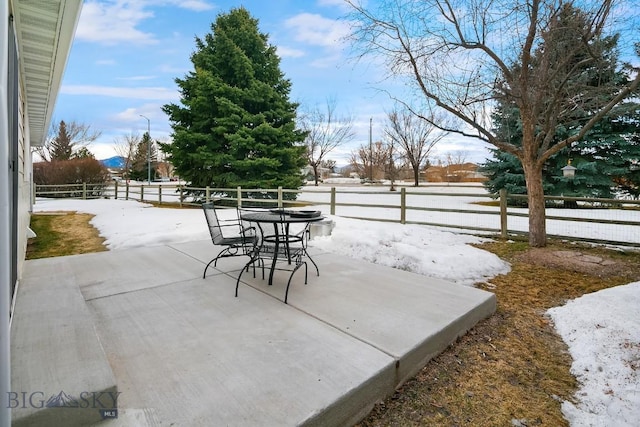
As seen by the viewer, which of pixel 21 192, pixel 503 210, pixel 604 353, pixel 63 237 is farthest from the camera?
pixel 63 237

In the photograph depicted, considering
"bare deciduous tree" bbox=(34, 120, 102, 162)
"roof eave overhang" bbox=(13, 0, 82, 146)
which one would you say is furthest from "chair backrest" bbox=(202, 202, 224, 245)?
"bare deciduous tree" bbox=(34, 120, 102, 162)

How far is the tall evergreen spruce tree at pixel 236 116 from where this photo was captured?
13.6 m

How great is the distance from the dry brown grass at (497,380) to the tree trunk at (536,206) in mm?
2768

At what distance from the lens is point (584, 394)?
2137mm

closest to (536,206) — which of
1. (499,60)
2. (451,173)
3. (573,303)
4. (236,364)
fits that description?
(499,60)

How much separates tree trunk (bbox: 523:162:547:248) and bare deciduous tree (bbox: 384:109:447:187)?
57.9 ft

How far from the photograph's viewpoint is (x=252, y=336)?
2.35 meters

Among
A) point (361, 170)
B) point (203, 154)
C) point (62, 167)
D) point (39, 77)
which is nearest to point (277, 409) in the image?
point (39, 77)

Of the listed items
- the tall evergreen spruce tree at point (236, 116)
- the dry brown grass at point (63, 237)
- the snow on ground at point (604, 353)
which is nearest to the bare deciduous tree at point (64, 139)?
the tall evergreen spruce tree at point (236, 116)

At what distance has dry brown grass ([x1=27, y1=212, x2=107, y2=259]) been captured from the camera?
6.02 m

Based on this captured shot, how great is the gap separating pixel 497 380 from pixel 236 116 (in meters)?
13.0

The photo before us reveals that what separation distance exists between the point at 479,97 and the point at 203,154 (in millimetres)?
10643

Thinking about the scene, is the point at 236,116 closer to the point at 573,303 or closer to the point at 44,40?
the point at 44,40

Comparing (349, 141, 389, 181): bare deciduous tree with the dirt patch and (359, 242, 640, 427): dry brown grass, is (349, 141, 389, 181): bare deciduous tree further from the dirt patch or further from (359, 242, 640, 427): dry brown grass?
(359, 242, 640, 427): dry brown grass
